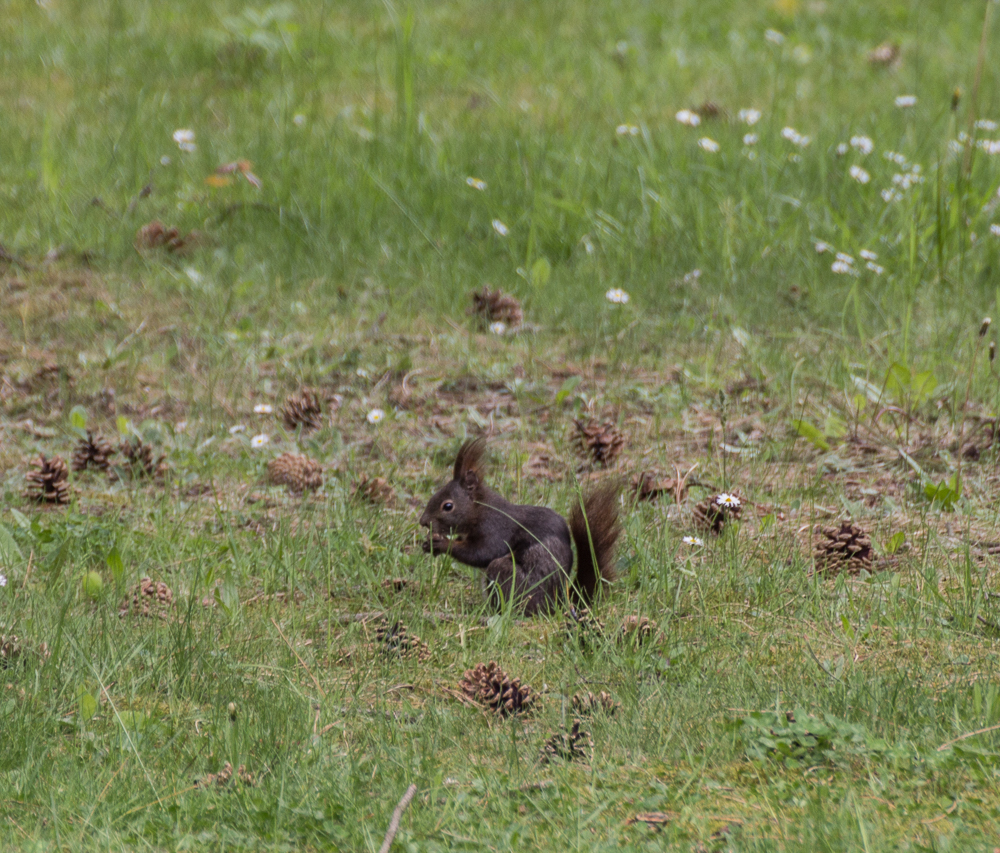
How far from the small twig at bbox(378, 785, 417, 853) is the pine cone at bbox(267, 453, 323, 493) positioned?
208 cm

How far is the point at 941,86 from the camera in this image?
774cm

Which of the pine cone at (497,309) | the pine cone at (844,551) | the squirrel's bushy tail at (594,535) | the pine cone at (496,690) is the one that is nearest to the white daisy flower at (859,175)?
the pine cone at (497,309)

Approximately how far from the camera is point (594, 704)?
101 inches

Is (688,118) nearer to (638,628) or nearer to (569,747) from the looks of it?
(638,628)

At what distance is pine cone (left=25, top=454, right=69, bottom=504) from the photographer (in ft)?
12.8

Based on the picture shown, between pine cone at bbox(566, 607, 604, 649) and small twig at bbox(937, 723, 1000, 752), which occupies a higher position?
small twig at bbox(937, 723, 1000, 752)

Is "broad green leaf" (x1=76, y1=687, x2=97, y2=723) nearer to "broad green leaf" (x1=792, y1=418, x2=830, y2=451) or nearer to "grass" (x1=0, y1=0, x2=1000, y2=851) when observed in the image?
"grass" (x1=0, y1=0, x2=1000, y2=851)

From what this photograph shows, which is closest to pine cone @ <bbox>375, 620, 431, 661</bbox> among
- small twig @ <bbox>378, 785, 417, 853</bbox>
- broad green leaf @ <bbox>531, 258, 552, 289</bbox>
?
small twig @ <bbox>378, 785, 417, 853</bbox>

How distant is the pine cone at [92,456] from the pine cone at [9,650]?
1.49m

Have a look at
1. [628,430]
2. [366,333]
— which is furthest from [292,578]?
[366,333]

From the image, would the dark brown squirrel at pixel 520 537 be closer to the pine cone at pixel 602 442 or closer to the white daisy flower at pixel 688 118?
the pine cone at pixel 602 442

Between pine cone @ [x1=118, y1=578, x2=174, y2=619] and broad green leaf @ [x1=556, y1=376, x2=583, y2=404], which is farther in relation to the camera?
broad green leaf @ [x1=556, y1=376, x2=583, y2=404]

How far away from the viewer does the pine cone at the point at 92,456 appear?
4.20 meters

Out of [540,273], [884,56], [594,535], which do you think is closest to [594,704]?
[594,535]
